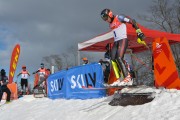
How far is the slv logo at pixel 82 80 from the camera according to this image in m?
9.20

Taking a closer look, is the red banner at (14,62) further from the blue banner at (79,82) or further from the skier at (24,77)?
the blue banner at (79,82)

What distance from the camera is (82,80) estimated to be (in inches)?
380

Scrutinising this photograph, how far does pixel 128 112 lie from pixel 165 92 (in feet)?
2.84

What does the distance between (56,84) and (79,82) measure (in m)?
2.07

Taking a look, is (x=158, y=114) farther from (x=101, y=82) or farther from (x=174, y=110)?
(x=101, y=82)

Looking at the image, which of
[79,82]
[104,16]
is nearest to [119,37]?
[104,16]

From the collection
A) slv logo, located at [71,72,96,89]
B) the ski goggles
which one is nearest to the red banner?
slv logo, located at [71,72,96,89]

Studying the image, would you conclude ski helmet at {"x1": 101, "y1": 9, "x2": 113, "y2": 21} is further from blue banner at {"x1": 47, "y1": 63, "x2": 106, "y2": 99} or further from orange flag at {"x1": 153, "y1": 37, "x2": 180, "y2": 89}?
blue banner at {"x1": 47, "y1": 63, "x2": 106, "y2": 99}

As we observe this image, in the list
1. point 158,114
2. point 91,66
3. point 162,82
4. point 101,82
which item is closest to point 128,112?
point 158,114

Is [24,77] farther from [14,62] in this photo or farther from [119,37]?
[119,37]

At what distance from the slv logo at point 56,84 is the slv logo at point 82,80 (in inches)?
38.5

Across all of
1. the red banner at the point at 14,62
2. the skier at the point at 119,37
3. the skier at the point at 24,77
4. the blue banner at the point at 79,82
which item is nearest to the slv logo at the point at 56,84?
the blue banner at the point at 79,82

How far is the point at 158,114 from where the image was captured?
5.07 metres

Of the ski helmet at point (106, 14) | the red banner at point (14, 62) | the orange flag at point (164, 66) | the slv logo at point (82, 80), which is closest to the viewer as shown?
the orange flag at point (164, 66)
